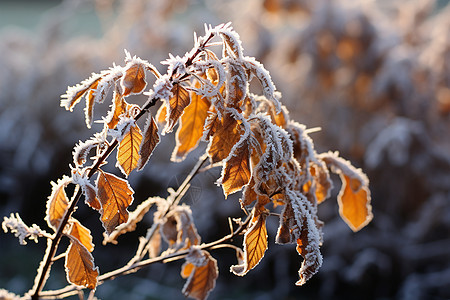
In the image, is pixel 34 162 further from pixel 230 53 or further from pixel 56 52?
pixel 230 53

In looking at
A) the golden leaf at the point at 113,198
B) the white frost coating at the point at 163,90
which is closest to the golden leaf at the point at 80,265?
the golden leaf at the point at 113,198

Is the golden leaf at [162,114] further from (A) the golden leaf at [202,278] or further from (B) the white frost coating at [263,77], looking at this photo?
(A) the golden leaf at [202,278]

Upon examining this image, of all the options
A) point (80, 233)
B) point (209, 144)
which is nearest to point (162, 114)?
point (209, 144)

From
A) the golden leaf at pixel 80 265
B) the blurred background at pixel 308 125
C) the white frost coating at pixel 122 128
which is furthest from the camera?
the blurred background at pixel 308 125

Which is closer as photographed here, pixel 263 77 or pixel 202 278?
pixel 263 77

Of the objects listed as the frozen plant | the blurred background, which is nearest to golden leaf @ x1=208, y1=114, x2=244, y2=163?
the frozen plant

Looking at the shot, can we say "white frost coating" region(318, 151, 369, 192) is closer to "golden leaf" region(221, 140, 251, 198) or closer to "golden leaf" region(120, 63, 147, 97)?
"golden leaf" region(221, 140, 251, 198)

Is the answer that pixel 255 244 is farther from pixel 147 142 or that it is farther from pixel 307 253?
pixel 147 142
